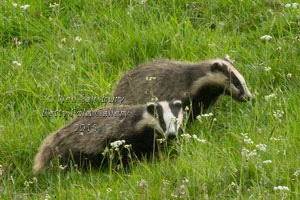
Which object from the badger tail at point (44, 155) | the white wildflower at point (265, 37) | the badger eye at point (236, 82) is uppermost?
the white wildflower at point (265, 37)

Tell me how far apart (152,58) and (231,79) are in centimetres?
115

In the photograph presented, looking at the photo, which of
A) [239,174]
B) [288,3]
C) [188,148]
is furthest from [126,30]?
[239,174]

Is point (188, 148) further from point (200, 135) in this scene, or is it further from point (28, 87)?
point (28, 87)

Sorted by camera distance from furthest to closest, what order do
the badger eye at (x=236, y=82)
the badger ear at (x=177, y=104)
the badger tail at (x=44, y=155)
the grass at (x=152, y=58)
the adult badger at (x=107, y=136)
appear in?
the badger eye at (x=236, y=82) → the badger ear at (x=177, y=104) → the adult badger at (x=107, y=136) → the badger tail at (x=44, y=155) → the grass at (x=152, y=58)

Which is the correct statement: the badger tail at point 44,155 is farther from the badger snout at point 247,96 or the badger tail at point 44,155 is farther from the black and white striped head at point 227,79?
the badger snout at point 247,96

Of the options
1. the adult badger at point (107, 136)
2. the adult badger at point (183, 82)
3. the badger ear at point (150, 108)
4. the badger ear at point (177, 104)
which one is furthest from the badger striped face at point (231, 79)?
the badger ear at point (150, 108)

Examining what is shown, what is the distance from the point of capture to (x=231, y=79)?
7.68 meters

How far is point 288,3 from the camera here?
862 centimetres

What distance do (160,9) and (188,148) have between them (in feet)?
10.2

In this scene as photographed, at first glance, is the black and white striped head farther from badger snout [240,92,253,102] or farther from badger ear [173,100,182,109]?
badger ear [173,100,182,109]

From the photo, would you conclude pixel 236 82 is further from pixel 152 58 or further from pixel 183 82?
pixel 152 58

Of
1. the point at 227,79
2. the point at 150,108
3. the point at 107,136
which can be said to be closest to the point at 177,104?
the point at 150,108

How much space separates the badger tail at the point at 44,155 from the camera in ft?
22.0

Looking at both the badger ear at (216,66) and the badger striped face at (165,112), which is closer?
the badger striped face at (165,112)
